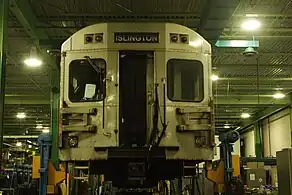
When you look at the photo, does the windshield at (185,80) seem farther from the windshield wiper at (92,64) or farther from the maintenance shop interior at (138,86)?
the windshield wiper at (92,64)

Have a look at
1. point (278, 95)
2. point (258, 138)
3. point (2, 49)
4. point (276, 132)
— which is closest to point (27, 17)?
point (2, 49)

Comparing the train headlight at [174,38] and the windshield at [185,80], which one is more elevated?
the train headlight at [174,38]

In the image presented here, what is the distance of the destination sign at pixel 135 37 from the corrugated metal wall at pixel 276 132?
45.9 ft

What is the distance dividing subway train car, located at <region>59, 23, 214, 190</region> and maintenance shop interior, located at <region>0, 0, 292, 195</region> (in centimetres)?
2

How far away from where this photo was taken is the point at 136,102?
7.27 metres

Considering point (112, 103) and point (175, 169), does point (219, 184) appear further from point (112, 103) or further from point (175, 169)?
point (112, 103)

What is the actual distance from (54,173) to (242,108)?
1517 centimetres

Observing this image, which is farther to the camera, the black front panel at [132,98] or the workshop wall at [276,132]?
the workshop wall at [276,132]

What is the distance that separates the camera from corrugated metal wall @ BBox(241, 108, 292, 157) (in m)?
20.4

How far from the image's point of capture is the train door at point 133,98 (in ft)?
23.5

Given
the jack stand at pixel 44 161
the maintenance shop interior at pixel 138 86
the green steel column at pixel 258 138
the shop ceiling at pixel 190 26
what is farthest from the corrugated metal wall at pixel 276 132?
the jack stand at pixel 44 161

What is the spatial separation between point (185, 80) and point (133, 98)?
861 millimetres

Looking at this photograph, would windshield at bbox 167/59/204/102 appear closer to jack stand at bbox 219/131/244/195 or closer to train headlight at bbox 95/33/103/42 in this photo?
train headlight at bbox 95/33/103/42

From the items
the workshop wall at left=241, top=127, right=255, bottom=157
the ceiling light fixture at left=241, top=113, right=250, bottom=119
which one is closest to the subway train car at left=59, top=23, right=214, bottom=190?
the ceiling light fixture at left=241, top=113, right=250, bottom=119
